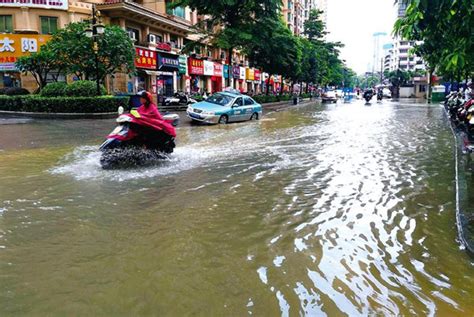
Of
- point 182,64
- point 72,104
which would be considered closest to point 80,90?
point 72,104

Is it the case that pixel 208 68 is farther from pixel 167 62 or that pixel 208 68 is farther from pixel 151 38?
pixel 151 38

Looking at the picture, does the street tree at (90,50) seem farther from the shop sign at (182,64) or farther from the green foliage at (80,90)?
the shop sign at (182,64)

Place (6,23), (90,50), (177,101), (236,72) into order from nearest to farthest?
(90,50) → (6,23) → (177,101) → (236,72)

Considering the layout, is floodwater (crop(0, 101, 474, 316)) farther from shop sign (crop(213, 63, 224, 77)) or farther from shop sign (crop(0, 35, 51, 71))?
shop sign (crop(213, 63, 224, 77))

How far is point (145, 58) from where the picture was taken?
32.6m

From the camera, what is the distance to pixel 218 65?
47438mm

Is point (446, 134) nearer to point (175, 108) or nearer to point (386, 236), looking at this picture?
point (386, 236)

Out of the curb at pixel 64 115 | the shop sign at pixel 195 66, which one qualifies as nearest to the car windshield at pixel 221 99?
the curb at pixel 64 115

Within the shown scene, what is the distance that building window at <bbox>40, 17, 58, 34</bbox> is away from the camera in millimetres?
28844

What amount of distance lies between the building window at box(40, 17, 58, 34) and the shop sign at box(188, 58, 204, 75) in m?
14.1

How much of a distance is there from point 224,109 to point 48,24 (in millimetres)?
18057

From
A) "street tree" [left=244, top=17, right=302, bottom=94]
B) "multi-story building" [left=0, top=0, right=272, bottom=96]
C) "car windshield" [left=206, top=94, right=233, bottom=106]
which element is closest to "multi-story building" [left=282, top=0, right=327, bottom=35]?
"street tree" [left=244, top=17, right=302, bottom=94]

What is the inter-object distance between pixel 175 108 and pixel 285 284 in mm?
25051

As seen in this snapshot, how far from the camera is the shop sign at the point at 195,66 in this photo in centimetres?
4072
